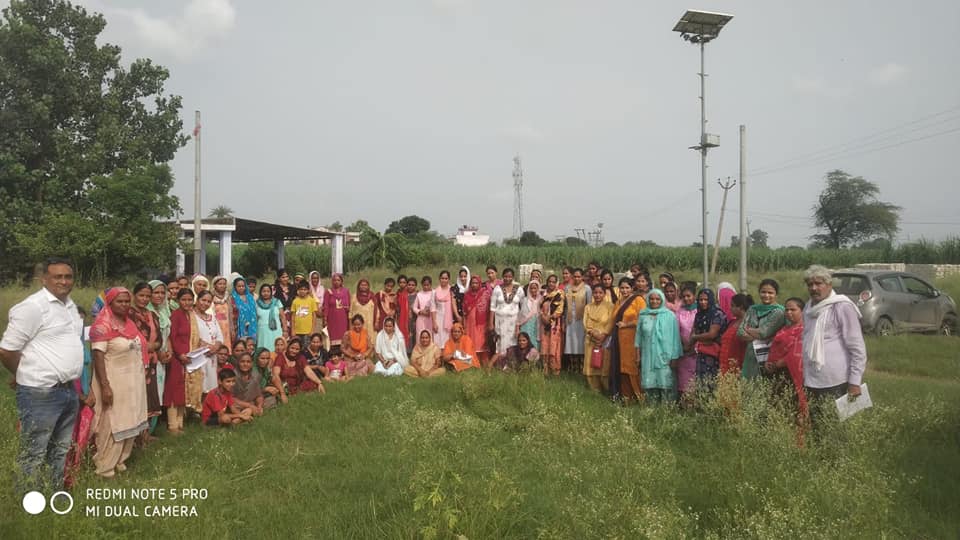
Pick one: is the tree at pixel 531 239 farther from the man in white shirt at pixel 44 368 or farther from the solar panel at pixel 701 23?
the man in white shirt at pixel 44 368

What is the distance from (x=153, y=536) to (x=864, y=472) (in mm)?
3934

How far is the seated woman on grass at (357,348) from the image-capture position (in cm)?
805

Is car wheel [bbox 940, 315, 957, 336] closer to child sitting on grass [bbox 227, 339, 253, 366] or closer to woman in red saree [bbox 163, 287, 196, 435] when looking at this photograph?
child sitting on grass [bbox 227, 339, 253, 366]

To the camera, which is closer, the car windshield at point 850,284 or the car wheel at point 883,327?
the car wheel at point 883,327

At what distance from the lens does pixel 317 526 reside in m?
3.64

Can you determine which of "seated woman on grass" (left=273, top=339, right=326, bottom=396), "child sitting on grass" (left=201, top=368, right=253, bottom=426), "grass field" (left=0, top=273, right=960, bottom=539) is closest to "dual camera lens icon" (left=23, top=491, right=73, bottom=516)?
"grass field" (left=0, top=273, right=960, bottom=539)

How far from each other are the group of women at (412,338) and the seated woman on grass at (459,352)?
2 cm

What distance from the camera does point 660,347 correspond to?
19.7 feet

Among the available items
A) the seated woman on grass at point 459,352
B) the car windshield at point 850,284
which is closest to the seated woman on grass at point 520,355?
the seated woman on grass at point 459,352

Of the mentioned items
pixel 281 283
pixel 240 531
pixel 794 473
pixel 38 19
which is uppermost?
pixel 38 19

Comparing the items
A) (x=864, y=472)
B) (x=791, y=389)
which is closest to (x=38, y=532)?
(x=864, y=472)

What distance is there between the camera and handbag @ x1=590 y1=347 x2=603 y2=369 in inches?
272

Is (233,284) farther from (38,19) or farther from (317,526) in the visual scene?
(38,19)

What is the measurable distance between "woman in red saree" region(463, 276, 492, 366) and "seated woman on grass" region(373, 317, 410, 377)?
40.3 inches
